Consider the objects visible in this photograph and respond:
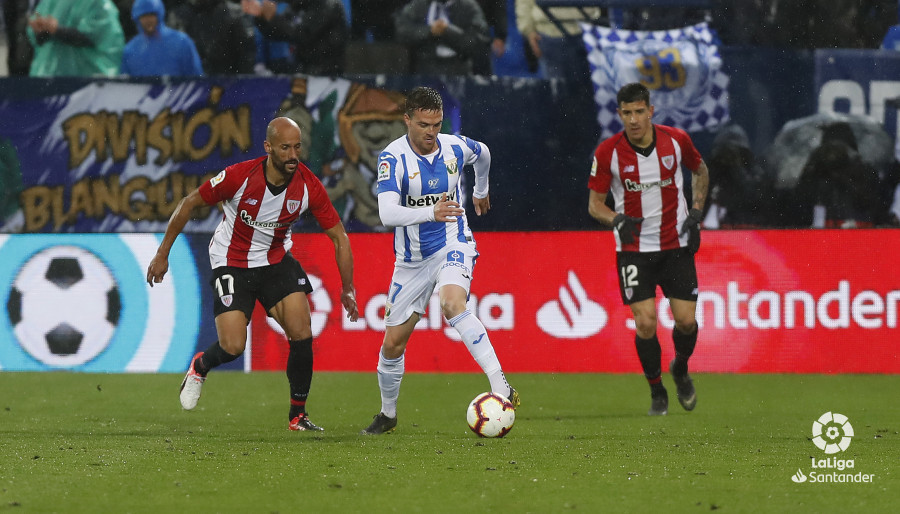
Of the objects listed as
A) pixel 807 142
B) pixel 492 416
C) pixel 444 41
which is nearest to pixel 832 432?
pixel 492 416

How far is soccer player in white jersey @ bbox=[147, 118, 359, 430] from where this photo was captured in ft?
24.7

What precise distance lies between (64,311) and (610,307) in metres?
4.82

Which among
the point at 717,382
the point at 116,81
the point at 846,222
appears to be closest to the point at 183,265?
the point at 116,81

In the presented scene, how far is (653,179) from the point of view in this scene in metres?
8.55

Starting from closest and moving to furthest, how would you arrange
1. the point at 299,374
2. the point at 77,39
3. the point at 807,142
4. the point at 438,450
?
the point at 438,450, the point at 299,374, the point at 807,142, the point at 77,39

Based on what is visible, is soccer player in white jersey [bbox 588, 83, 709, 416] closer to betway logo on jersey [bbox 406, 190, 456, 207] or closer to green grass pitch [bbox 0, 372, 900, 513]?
green grass pitch [bbox 0, 372, 900, 513]

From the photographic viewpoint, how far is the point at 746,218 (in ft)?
38.1

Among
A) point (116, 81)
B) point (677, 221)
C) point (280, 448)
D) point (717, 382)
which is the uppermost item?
point (116, 81)

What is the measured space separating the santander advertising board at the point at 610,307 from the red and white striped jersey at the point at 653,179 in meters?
A: 2.49

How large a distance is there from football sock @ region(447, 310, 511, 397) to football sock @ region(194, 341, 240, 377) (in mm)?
1511

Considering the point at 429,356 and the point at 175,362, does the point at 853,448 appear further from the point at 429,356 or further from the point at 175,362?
the point at 175,362

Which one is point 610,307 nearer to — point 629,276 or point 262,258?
point 629,276

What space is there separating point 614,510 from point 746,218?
7.17 metres

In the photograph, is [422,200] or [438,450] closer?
[438,450]
